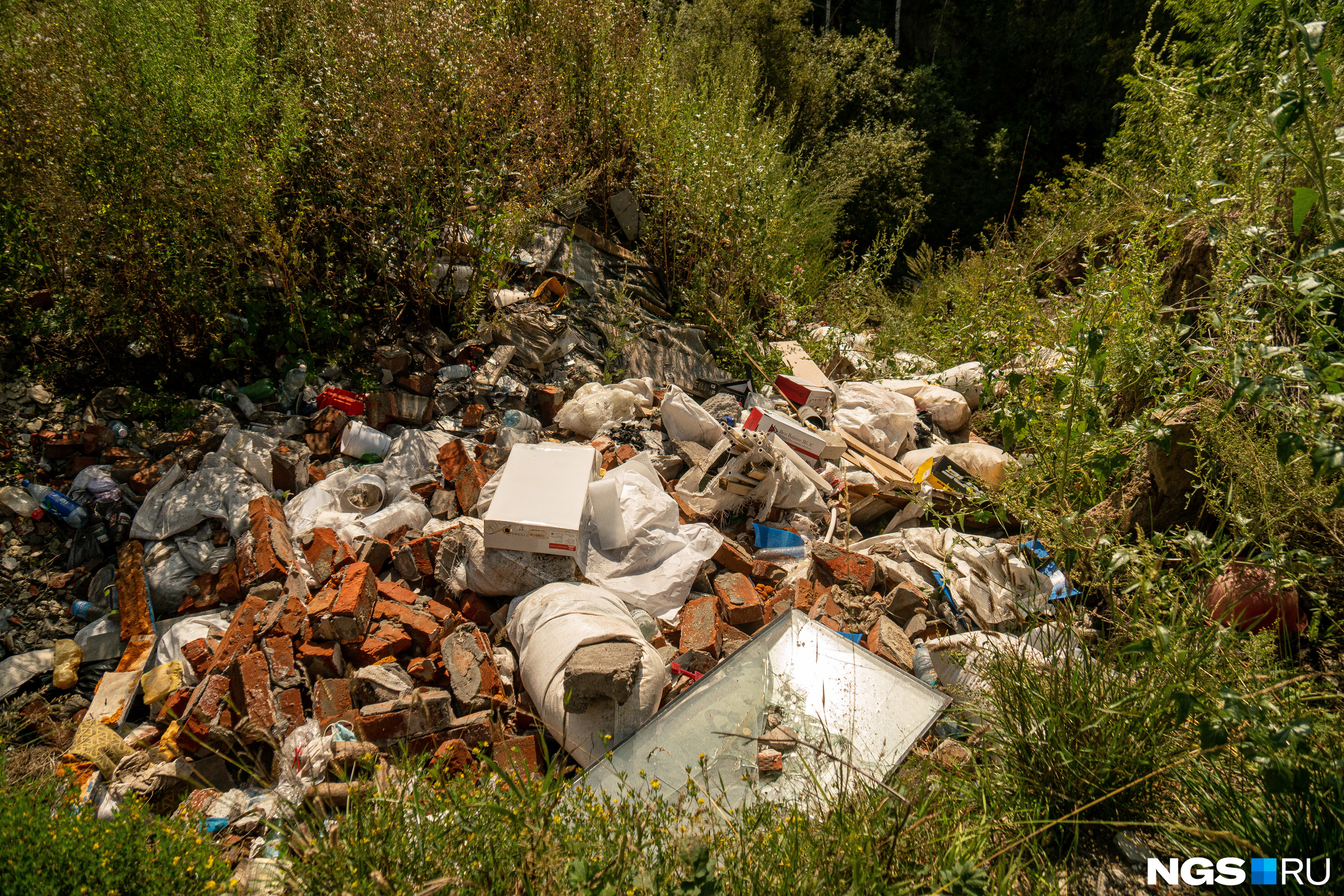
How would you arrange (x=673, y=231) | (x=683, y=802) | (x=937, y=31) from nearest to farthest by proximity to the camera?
(x=683, y=802), (x=673, y=231), (x=937, y=31)

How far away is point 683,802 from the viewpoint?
1948mm

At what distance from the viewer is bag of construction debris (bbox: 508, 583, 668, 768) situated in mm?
2125

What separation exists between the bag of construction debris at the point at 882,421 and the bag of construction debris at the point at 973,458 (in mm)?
162

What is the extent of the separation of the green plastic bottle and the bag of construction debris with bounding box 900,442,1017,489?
3.50 meters

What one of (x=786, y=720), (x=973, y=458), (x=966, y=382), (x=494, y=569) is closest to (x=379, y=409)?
(x=494, y=569)

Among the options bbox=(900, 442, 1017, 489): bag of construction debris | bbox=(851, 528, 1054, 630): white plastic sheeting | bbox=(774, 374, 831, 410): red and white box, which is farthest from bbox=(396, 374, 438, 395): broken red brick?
bbox=(900, 442, 1017, 489): bag of construction debris

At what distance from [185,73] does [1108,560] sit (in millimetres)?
4242

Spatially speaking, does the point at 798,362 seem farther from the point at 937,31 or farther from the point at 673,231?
the point at 937,31

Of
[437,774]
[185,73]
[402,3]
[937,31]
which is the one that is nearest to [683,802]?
[437,774]

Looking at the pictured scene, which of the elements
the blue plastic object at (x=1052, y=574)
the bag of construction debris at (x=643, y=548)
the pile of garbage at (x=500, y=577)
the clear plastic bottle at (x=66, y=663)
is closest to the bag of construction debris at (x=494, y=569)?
the pile of garbage at (x=500, y=577)

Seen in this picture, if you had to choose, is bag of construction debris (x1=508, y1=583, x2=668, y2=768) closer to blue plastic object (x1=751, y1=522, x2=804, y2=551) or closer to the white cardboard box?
the white cardboard box

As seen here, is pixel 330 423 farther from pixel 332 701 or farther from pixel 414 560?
pixel 332 701

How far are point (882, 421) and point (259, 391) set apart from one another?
346cm

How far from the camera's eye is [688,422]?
3756 millimetres
